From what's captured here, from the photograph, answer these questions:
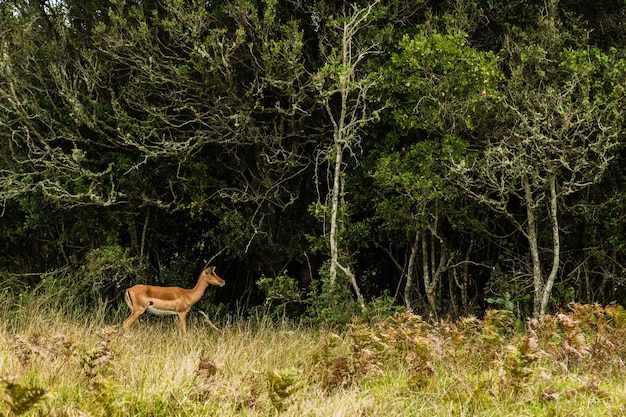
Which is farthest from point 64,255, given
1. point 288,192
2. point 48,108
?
point 288,192

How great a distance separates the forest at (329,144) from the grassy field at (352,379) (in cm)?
257

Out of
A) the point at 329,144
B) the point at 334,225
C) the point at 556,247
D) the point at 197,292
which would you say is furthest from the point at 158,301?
the point at 556,247

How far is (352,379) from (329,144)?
551cm

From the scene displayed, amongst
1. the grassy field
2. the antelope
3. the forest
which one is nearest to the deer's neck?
the antelope

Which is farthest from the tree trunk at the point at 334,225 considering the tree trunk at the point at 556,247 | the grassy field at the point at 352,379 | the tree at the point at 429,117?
the tree trunk at the point at 556,247

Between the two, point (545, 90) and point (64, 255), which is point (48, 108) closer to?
point (64, 255)

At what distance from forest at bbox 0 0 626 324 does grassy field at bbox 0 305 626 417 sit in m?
2.57

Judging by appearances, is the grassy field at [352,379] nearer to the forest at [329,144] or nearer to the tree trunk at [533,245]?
the tree trunk at [533,245]

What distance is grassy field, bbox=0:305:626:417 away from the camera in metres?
5.08

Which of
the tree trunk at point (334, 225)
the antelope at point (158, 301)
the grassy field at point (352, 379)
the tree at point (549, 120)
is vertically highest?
the tree at point (549, 120)

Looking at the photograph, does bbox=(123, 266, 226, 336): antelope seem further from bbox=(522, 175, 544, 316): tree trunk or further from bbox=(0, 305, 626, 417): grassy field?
bbox=(522, 175, 544, 316): tree trunk

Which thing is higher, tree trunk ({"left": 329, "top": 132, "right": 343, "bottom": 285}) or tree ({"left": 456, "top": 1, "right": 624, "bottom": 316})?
tree ({"left": 456, "top": 1, "right": 624, "bottom": 316})

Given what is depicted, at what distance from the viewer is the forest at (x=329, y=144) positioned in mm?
9461

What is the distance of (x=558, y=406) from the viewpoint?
18.1 feet
